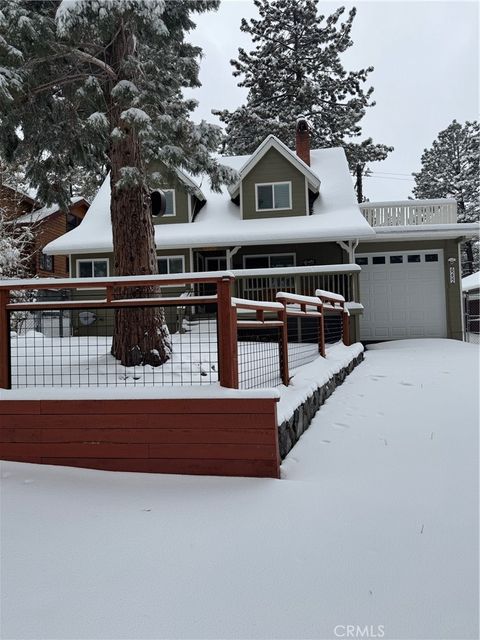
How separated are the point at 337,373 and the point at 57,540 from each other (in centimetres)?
456

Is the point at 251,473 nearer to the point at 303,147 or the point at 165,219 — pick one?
the point at 165,219

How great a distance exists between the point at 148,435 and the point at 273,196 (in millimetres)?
11571

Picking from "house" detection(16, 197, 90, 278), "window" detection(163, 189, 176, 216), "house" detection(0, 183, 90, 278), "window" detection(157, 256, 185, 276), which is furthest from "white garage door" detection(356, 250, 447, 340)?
"house" detection(16, 197, 90, 278)

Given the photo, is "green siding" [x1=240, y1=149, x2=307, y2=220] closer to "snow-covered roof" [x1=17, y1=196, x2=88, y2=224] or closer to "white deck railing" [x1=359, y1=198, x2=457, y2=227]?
"white deck railing" [x1=359, y1=198, x2=457, y2=227]

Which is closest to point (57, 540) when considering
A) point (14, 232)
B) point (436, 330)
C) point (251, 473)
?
point (251, 473)

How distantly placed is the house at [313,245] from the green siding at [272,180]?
3cm

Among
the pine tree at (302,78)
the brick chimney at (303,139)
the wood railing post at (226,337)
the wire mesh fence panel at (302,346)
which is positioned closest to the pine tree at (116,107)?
the wire mesh fence panel at (302,346)

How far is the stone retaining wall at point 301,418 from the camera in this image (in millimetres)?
3559

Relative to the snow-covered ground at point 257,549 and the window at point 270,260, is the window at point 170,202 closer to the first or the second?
the window at point 270,260

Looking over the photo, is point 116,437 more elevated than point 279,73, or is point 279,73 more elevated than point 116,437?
point 279,73

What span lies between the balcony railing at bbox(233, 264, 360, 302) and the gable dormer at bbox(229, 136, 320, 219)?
8.85 feet

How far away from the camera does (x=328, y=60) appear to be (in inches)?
892

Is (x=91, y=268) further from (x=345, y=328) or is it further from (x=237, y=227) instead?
(x=345, y=328)

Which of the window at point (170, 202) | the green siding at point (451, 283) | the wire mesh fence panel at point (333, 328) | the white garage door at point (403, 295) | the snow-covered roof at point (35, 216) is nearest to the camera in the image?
the wire mesh fence panel at point (333, 328)
